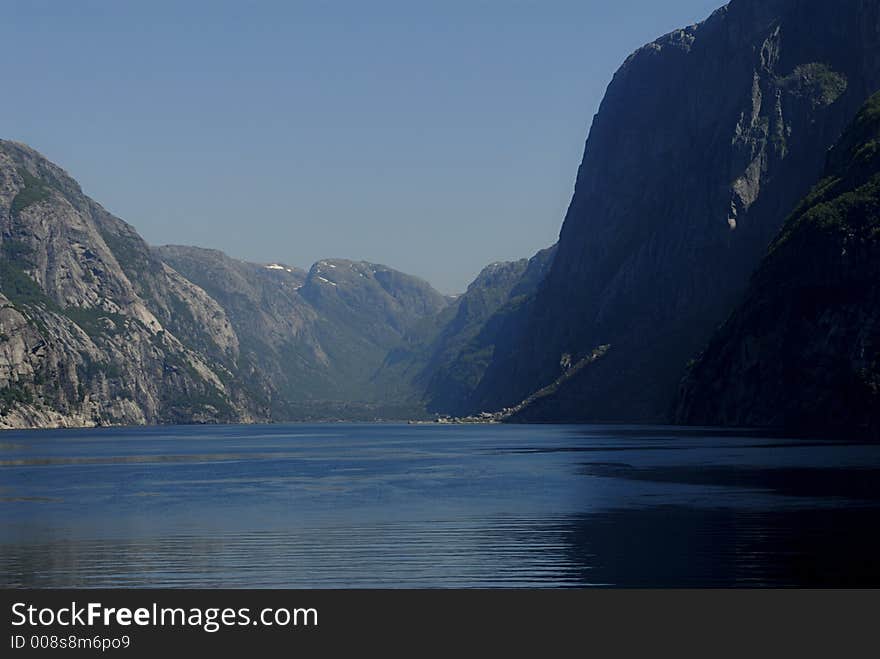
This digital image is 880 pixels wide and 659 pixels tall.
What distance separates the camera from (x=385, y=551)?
2621 inches

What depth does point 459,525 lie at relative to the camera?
3135 inches

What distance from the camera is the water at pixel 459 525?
57.8m

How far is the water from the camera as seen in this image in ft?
190
